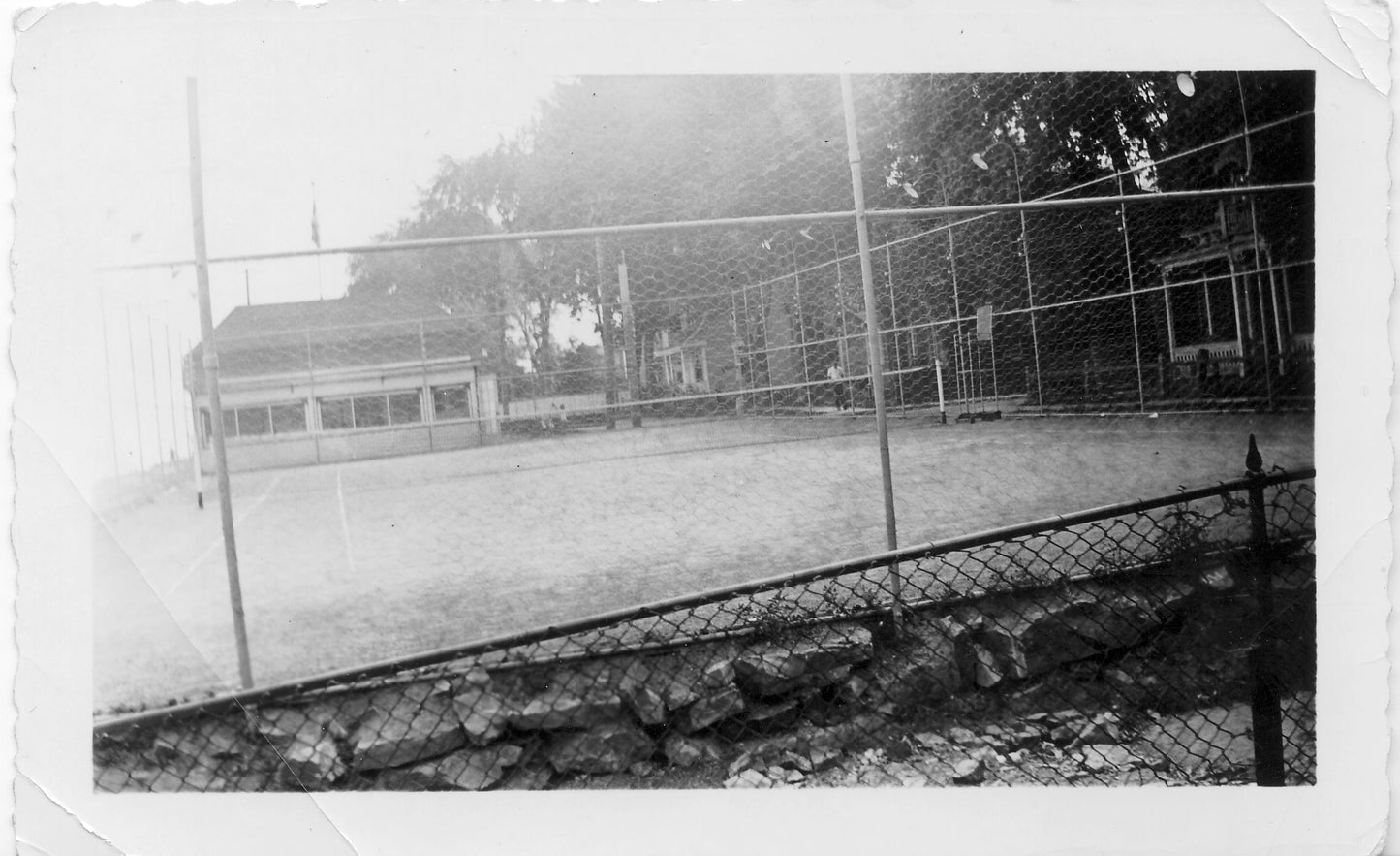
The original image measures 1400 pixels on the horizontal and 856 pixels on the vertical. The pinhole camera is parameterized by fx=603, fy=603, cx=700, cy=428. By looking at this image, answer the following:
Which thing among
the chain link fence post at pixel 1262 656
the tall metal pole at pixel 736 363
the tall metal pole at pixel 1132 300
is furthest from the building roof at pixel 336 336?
the tall metal pole at pixel 1132 300

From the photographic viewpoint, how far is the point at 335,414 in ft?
5.36

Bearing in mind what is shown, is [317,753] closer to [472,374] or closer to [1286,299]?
[472,374]

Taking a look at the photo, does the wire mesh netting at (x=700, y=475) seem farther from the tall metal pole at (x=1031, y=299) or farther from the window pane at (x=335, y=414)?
the tall metal pole at (x=1031, y=299)

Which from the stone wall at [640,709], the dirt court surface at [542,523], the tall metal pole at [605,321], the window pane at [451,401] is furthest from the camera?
the window pane at [451,401]

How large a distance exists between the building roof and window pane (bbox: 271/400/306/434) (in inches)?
3.9

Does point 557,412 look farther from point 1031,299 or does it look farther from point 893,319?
point 1031,299

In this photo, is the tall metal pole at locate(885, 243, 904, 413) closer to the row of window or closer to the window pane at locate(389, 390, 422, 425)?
the row of window

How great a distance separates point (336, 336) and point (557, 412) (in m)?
0.60

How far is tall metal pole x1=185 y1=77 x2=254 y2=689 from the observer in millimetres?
1205

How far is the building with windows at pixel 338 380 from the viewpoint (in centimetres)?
133

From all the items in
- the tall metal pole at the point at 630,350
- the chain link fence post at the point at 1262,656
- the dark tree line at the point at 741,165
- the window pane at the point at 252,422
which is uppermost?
the dark tree line at the point at 741,165

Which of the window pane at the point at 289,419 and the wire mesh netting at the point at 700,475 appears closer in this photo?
the wire mesh netting at the point at 700,475

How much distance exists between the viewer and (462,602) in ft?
4.83

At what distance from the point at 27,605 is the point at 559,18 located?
1.50 m
